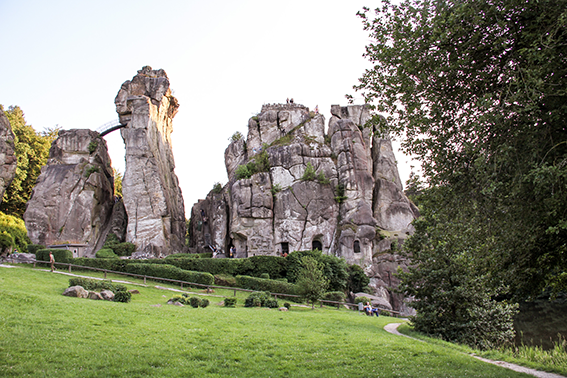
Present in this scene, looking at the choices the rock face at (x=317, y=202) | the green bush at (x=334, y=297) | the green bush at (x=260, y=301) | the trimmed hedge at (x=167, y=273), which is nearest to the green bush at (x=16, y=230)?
the trimmed hedge at (x=167, y=273)

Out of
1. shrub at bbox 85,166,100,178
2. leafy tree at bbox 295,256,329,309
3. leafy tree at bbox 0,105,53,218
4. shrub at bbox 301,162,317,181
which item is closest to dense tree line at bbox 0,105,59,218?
leafy tree at bbox 0,105,53,218

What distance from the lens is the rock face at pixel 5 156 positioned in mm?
35656

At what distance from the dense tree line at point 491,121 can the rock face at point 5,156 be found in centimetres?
3752

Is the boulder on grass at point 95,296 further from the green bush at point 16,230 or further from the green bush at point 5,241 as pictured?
the green bush at point 16,230

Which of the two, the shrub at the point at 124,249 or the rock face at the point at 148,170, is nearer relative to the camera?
the shrub at the point at 124,249

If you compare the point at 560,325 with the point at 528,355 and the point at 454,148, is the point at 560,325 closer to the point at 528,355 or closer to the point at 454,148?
the point at 528,355

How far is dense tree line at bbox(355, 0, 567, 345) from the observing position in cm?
773

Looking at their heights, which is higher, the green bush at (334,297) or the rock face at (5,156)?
the rock face at (5,156)

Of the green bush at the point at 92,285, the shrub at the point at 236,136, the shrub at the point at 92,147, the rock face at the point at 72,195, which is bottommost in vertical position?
the green bush at the point at 92,285

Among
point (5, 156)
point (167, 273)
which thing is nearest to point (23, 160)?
point (5, 156)

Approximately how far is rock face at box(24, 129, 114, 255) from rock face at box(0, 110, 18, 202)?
4.96 meters

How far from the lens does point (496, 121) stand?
7832 millimetres

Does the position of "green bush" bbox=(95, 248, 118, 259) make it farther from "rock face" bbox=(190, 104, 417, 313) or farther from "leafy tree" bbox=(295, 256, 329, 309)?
"leafy tree" bbox=(295, 256, 329, 309)

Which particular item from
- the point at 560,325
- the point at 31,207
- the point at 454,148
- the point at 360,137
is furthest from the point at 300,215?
the point at 454,148
